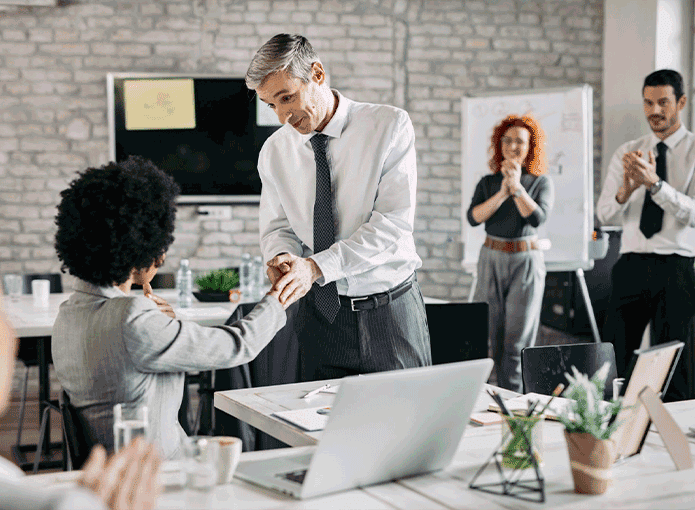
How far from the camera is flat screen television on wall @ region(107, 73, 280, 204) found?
5.23 metres

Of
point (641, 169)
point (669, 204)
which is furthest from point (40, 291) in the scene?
point (669, 204)

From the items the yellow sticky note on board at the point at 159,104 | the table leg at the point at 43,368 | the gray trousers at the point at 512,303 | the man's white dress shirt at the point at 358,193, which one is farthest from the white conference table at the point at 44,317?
the yellow sticky note on board at the point at 159,104

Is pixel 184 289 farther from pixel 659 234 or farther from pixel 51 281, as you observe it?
pixel 659 234

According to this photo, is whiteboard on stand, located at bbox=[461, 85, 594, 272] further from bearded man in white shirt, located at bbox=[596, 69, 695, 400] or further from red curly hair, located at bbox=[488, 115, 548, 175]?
bearded man in white shirt, located at bbox=[596, 69, 695, 400]

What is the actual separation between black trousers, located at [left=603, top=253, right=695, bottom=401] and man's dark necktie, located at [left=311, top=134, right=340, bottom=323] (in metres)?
2.10

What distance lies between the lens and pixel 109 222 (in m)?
1.44

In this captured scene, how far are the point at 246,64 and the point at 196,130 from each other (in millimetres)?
582

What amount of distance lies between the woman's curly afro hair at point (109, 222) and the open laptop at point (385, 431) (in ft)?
1.60

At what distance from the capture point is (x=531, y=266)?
403cm

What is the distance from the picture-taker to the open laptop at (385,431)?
3.57ft

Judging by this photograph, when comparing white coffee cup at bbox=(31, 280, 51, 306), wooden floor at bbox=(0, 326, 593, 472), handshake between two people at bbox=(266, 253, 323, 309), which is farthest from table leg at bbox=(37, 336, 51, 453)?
handshake between two people at bbox=(266, 253, 323, 309)

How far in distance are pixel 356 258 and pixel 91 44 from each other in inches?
155

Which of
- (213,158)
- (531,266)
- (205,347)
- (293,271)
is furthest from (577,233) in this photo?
(205,347)

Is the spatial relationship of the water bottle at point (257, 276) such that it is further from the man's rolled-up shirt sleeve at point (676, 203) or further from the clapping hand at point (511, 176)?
the man's rolled-up shirt sleeve at point (676, 203)
